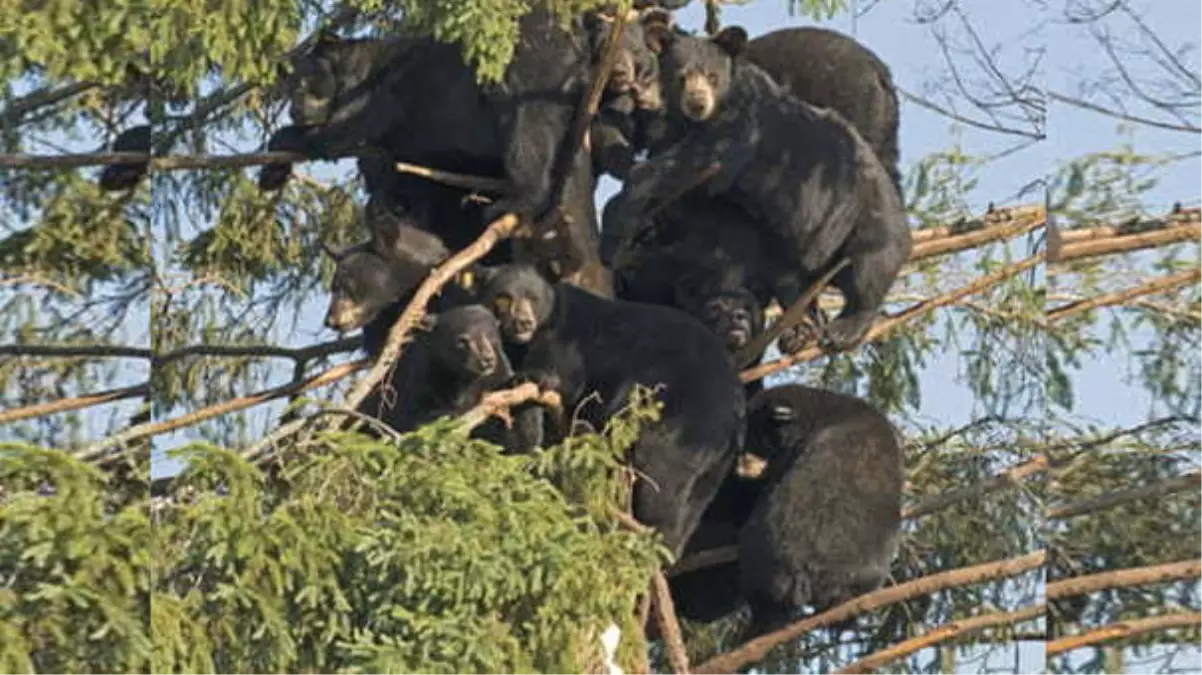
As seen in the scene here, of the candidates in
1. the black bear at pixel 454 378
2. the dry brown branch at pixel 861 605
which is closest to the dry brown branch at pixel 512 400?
the black bear at pixel 454 378

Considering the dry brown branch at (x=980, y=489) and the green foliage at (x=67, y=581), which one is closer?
the green foliage at (x=67, y=581)

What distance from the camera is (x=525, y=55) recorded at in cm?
557

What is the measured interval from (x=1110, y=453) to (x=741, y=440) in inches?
37.3

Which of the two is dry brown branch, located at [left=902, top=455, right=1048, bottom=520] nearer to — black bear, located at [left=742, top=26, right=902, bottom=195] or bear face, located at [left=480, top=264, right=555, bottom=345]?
black bear, located at [left=742, top=26, right=902, bottom=195]

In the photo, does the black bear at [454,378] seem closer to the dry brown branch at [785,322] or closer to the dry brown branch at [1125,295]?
the dry brown branch at [785,322]

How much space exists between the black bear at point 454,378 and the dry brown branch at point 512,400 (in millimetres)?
19

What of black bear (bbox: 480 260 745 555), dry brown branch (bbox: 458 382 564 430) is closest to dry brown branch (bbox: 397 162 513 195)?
black bear (bbox: 480 260 745 555)

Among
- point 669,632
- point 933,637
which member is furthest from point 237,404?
point 933,637

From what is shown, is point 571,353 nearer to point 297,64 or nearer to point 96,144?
point 297,64

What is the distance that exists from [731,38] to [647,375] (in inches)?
30.1

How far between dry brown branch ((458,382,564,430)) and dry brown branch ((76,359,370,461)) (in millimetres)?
353

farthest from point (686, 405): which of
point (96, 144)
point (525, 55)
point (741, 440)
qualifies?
point (96, 144)

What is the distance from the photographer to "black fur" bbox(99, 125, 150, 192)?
6445 millimetres

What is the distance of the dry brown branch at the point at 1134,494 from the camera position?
19.4 feet
